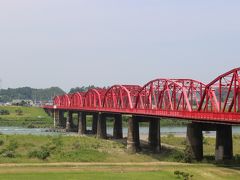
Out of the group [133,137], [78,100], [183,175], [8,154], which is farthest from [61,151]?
[78,100]

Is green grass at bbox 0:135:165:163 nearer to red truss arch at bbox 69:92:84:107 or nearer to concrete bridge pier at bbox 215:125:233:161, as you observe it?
concrete bridge pier at bbox 215:125:233:161

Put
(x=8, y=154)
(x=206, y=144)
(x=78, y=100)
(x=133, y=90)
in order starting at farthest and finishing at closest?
(x=78, y=100), (x=133, y=90), (x=206, y=144), (x=8, y=154)

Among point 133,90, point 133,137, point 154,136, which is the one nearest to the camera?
point 154,136

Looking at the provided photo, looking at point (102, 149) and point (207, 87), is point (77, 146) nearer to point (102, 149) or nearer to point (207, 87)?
point (102, 149)

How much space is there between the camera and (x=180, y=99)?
88.6 meters

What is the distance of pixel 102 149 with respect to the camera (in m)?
91.2

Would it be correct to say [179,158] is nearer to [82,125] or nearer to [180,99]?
[180,99]

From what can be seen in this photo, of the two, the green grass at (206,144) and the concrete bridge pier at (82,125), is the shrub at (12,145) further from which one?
the concrete bridge pier at (82,125)

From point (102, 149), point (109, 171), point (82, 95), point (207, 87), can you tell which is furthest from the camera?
point (82, 95)

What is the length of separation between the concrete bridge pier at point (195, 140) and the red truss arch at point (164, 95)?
5860mm

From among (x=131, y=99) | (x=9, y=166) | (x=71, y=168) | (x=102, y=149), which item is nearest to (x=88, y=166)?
(x=71, y=168)

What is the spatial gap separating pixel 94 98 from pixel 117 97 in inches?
995

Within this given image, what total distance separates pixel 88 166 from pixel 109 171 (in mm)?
5388

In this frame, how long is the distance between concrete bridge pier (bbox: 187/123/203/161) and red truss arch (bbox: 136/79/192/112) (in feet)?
19.2
